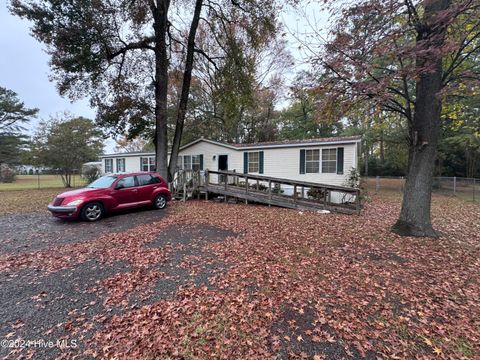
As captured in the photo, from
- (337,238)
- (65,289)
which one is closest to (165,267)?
(65,289)

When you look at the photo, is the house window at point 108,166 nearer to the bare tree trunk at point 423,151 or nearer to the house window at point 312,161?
the house window at point 312,161

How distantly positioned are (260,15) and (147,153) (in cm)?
1341

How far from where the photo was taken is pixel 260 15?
11.6 metres

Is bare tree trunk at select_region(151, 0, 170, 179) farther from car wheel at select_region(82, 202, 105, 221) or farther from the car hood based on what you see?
car wheel at select_region(82, 202, 105, 221)

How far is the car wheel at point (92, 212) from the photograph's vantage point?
7.15m

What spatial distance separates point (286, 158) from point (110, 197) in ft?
29.7

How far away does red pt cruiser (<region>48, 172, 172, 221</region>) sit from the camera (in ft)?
22.8

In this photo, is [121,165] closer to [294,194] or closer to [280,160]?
[280,160]

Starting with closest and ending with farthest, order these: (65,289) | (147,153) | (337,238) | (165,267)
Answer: (65,289) → (165,267) → (337,238) → (147,153)

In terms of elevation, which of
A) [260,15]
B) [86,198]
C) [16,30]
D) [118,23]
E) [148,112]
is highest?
[260,15]

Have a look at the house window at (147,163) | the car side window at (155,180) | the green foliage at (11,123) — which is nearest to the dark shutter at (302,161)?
the car side window at (155,180)

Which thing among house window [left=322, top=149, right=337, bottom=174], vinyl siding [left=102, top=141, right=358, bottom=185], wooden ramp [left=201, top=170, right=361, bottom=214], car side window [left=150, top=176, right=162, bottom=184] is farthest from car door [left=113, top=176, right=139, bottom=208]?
house window [left=322, top=149, right=337, bottom=174]

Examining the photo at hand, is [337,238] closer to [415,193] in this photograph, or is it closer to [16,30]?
[415,193]

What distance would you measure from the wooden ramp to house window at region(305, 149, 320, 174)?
3.79 feet
